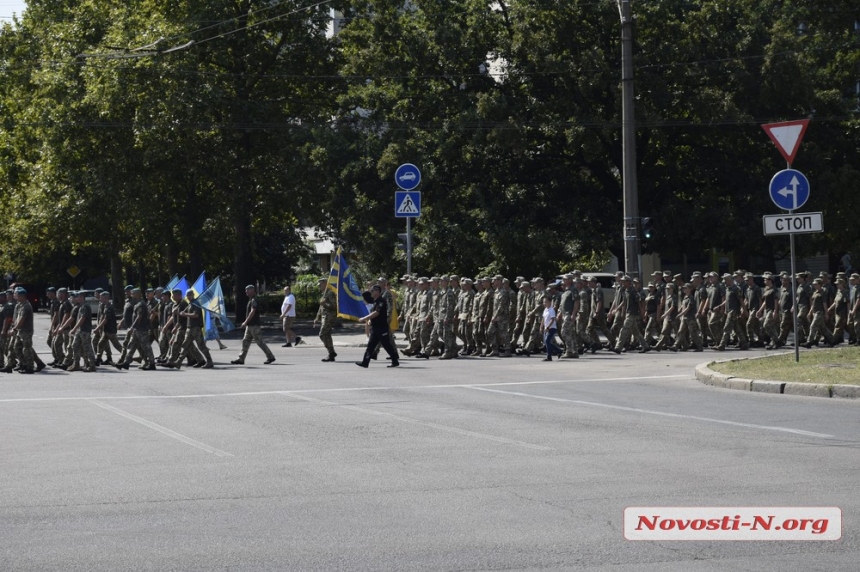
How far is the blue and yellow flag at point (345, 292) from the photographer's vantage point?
84.5ft

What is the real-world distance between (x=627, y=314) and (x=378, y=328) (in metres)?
6.16

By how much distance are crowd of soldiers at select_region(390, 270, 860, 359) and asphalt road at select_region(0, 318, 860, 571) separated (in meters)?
7.80

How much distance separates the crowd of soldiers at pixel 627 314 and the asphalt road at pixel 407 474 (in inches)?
307

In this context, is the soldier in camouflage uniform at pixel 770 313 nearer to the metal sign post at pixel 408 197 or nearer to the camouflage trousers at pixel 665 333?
the camouflage trousers at pixel 665 333

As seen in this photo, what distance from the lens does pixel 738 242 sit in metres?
34.1

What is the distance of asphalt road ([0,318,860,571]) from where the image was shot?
666 cm

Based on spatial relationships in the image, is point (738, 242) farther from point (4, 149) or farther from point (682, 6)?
point (4, 149)

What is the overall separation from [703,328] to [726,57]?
10.7 metres

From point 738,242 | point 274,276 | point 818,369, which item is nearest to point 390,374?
point 818,369

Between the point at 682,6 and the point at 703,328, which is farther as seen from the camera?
the point at 682,6

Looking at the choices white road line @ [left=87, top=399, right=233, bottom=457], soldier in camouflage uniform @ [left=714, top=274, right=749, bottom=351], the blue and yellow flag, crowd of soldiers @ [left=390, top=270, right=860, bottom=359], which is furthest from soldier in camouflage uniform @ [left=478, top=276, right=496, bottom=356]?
white road line @ [left=87, top=399, right=233, bottom=457]

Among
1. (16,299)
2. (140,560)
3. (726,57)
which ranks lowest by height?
(140,560)

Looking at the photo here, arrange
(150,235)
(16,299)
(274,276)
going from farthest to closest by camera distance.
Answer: (274,276)
(150,235)
(16,299)

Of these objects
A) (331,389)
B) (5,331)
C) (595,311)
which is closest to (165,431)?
(331,389)
